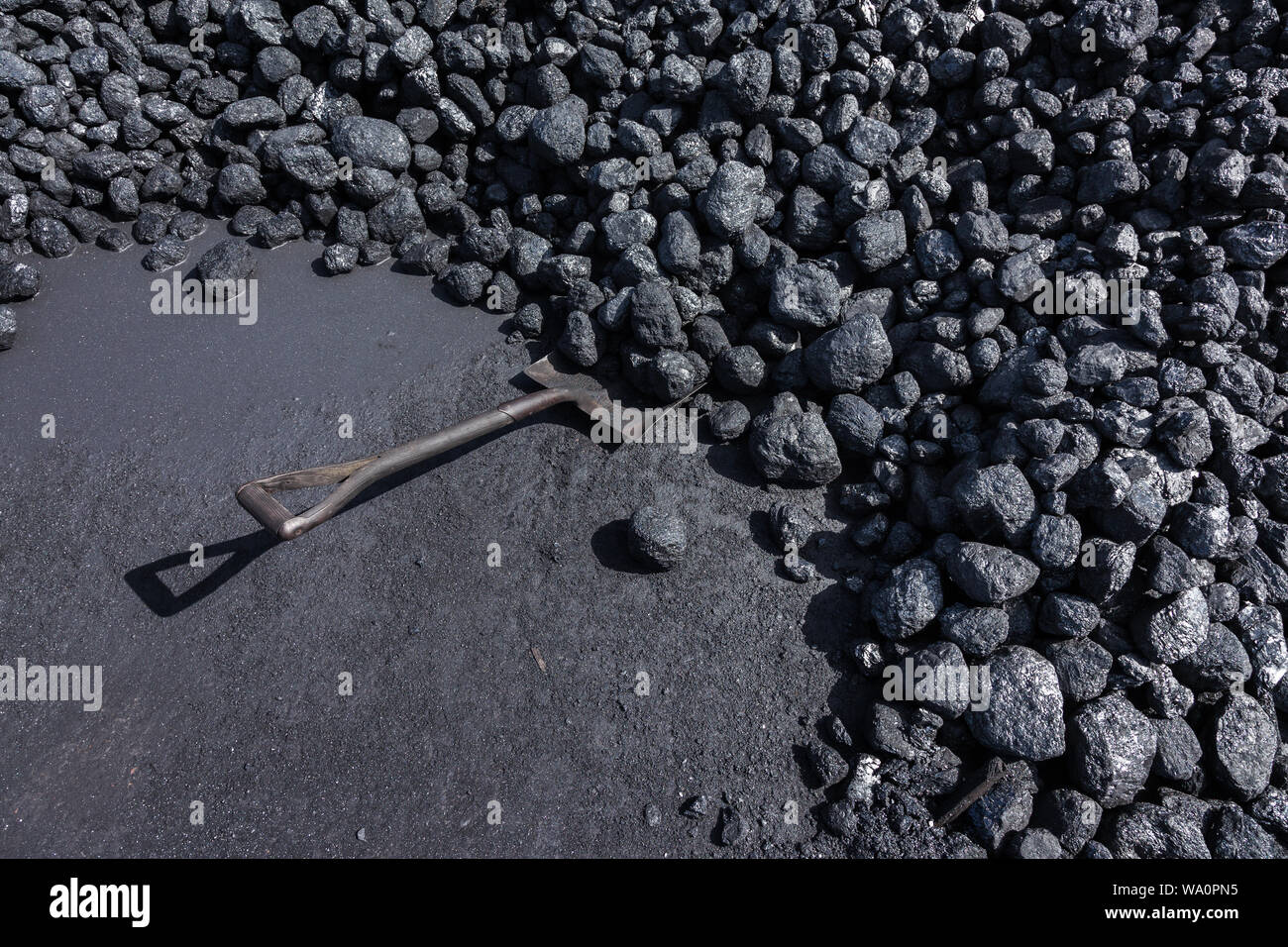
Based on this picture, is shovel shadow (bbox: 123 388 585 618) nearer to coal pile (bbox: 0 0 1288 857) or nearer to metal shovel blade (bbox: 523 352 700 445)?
metal shovel blade (bbox: 523 352 700 445)

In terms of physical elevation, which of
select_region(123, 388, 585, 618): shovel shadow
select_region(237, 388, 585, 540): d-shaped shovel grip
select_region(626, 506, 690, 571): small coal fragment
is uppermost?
select_region(237, 388, 585, 540): d-shaped shovel grip

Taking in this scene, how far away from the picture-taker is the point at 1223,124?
4.70 m

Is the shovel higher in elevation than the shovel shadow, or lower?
higher

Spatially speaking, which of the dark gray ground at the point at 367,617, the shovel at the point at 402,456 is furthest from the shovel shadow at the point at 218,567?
the shovel at the point at 402,456

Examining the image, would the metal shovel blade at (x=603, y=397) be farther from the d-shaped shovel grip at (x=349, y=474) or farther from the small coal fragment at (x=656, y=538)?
the small coal fragment at (x=656, y=538)

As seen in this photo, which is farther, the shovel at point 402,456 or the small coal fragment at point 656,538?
the small coal fragment at point 656,538

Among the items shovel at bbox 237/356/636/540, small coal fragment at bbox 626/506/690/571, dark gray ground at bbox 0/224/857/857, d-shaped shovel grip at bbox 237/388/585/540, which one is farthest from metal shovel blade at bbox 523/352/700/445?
small coal fragment at bbox 626/506/690/571

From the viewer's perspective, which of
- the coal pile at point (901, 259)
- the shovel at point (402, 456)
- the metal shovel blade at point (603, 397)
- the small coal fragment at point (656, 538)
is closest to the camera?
the coal pile at point (901, 259)

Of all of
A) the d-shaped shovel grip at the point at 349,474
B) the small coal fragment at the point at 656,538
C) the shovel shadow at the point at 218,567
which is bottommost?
the shovel shadow at the point at 218,567

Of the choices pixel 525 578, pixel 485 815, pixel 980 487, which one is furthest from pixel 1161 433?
pixel 485 815

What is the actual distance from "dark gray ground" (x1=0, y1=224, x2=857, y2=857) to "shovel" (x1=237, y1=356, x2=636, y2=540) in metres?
0.21

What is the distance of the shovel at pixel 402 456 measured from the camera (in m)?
3.96

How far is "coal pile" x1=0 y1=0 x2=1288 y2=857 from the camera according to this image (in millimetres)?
3828

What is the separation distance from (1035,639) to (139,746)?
13.6 feet
